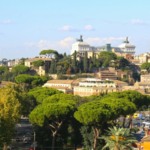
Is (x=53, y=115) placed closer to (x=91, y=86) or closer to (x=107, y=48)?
(x=91, y=86)

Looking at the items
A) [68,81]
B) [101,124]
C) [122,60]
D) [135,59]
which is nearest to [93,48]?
[135,59]

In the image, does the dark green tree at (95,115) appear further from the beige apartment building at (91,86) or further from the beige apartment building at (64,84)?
the beige apartment building at (64,84)

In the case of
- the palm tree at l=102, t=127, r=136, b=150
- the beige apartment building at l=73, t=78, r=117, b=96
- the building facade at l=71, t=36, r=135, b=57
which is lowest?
the beige apartment building at l=73, t=78, r=117, b=96

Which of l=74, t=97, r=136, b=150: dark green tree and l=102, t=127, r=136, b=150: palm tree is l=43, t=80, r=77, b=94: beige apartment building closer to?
l=74, t=97, r=136, b=150: dark green tree

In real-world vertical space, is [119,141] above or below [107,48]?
below

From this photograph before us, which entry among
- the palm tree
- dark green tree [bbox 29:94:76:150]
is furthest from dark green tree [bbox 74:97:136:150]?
the palm tree

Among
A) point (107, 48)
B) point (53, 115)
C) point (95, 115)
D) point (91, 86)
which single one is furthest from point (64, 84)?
point (107, 48)

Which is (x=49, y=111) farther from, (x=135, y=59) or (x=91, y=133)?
(x=135, y=59)

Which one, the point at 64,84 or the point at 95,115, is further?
the point at 64,84

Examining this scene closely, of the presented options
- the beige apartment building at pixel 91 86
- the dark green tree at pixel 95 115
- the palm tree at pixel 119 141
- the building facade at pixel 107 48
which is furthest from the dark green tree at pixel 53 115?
the building facade at pixel 107 48

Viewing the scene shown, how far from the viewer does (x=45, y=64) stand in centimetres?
11056

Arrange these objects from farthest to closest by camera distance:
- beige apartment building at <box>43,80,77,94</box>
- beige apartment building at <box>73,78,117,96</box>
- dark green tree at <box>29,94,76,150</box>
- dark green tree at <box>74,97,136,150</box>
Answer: beige apartment building at <box>43,80,77,94</box>
beige apartment building at <box>73,78,117,96</box>
dark green tree at <box>29,94,76,150</box>
dark green tree at <box>74,97,136,150</box>

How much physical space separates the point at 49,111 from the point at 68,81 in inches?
2433

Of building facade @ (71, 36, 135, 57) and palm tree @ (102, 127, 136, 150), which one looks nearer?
palm tree @ (102, 127, 136, 150)
